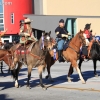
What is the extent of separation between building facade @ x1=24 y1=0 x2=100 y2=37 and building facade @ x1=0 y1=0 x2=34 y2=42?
3.74 meters

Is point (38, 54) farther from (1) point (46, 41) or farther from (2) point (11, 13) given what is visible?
(2) point (11, 13)

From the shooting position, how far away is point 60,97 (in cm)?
1313

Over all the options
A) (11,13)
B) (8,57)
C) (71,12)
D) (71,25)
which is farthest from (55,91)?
(71,12)

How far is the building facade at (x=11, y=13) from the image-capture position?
65.9 m

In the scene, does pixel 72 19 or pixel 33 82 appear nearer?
pixel 33 82

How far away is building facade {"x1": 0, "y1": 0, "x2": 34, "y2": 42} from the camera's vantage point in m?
65.9

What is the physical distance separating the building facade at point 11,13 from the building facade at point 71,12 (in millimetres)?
3737

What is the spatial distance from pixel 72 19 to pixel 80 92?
59.1 m

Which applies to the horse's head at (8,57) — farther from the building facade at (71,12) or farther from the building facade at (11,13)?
the building facade at (71,12)

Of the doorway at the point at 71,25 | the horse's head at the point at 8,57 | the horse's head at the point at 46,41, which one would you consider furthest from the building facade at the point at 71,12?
the horse's head at the point at 46,41

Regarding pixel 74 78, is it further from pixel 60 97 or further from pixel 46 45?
pixel 60 97

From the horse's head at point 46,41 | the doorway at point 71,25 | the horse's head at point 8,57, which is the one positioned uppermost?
the horse's head at point 46,41

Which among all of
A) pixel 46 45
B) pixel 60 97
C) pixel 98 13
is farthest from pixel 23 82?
pixel 98 13

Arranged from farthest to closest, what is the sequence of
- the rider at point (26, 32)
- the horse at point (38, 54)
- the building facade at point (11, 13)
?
the building facade at point (11, 13) → the rider at point (26, 32) → the horse at point (38, 54)
